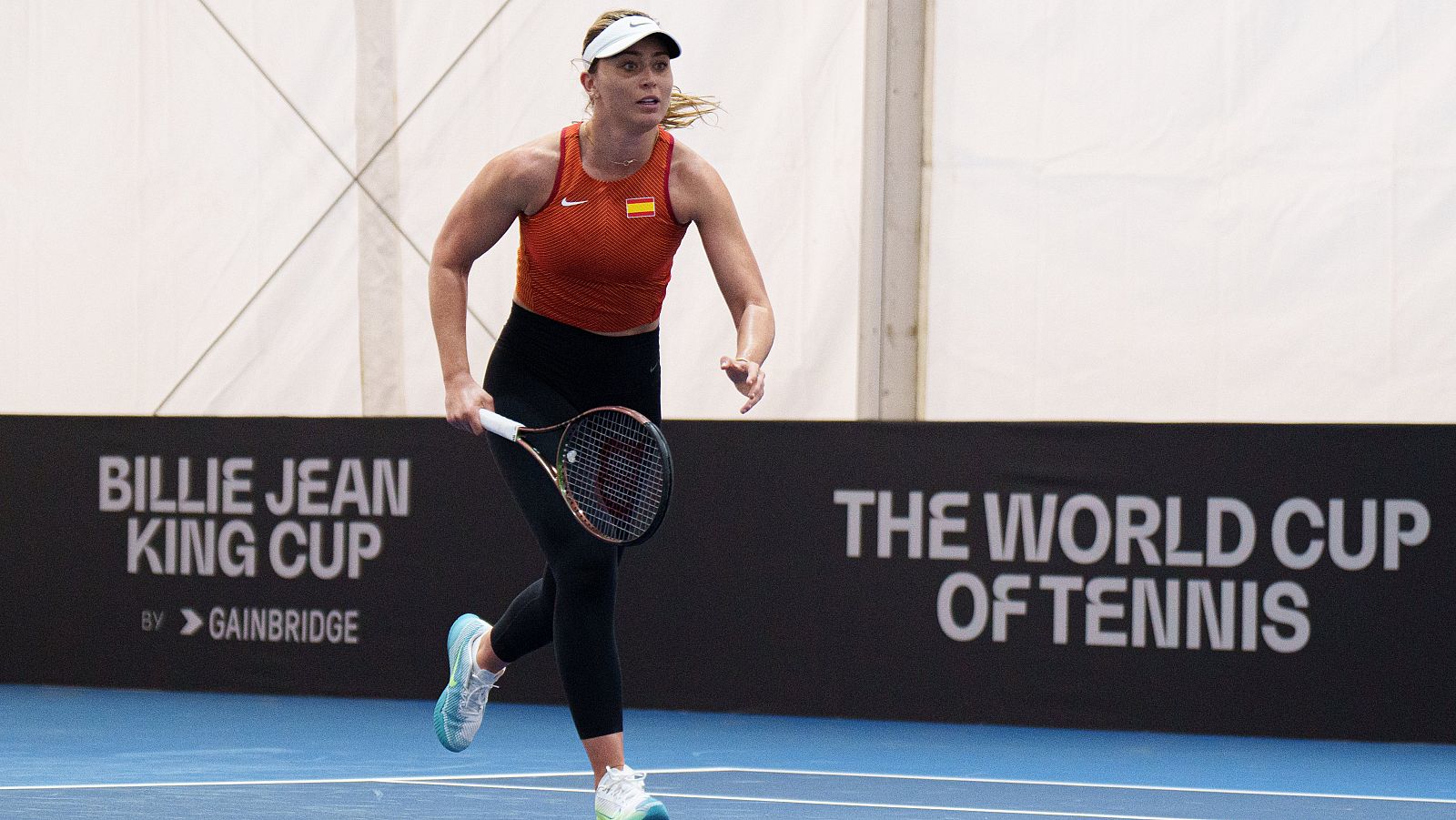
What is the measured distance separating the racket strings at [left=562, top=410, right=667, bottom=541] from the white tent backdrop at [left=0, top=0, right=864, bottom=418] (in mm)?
3285

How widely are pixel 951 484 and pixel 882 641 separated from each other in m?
0.56

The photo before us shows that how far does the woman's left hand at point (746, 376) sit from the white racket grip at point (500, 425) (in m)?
0.41

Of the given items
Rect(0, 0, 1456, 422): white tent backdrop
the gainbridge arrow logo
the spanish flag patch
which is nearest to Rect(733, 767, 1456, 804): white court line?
the spanish flag patch

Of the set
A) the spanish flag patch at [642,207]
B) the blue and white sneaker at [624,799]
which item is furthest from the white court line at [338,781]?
the spanish flag patch at [642,207]

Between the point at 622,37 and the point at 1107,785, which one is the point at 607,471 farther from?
the point at 1107,785

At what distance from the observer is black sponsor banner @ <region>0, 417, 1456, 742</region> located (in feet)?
18.7

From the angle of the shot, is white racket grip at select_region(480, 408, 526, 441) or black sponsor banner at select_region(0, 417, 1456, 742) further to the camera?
black sponsor banner at select_region(0, 417, 1456, 742)

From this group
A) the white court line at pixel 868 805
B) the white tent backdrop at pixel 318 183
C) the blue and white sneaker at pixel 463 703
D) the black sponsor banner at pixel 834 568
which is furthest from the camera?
the white tent backdrop at pixel 318 183

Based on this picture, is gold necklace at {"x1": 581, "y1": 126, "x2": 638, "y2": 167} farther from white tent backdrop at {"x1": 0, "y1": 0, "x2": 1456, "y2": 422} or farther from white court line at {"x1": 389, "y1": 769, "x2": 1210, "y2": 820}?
white tent backdrop at {"x1": 0, "y1": 0, "x2": 1456, "y2": 422}

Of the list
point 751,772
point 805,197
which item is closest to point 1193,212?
point 805,197

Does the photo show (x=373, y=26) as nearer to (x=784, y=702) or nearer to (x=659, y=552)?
(x=659, y=552)

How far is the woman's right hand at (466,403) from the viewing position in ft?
11.4

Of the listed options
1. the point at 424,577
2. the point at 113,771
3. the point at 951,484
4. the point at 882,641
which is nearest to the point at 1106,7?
the point at 951,484

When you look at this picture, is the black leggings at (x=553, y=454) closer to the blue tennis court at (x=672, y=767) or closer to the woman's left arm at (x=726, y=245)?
the woman's left arm at (x=726, y=245)
